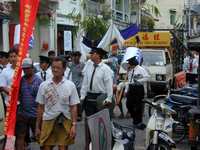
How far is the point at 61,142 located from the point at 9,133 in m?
0.76

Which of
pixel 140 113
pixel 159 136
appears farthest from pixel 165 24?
pixel 159 136

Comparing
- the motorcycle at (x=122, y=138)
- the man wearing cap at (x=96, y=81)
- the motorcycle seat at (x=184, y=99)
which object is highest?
the man wearing cap at (x=96, y=81)

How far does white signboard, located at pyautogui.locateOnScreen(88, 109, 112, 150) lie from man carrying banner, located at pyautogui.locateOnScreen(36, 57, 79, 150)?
1.54ft

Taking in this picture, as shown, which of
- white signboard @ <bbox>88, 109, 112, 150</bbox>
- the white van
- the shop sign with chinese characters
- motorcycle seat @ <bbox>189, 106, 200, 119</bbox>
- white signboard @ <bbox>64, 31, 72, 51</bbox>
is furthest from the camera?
white signboard @ <bbox>64, 31, 72, 51</bbox>

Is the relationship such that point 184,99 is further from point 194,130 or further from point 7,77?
point 7,77

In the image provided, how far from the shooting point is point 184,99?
1205cm

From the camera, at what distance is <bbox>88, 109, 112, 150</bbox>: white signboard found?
7.19m

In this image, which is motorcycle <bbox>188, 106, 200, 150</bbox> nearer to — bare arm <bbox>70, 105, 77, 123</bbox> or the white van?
bare arm <bbox>70, 105, 77, 123</bbox>

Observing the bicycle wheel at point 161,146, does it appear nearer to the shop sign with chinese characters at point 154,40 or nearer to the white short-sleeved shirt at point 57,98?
the white short-sleeved shirt at point 57,98

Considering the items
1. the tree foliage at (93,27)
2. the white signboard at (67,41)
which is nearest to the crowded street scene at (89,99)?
the white signboard at (67,41)

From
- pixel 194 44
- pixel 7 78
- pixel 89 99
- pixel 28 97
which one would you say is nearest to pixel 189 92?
pixel 194 44

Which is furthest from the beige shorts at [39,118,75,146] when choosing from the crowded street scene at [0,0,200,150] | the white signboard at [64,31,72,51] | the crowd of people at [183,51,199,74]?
the white signboard at [64,31,72,51]

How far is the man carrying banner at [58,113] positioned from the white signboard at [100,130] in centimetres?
47

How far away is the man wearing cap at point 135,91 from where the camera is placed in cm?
1333
